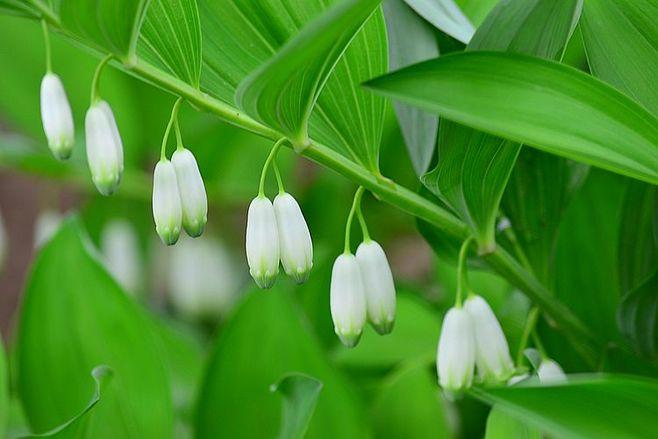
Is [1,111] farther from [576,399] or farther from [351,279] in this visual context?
[576,399]

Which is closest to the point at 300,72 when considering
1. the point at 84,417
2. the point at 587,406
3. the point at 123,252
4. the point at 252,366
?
the point at 587,406

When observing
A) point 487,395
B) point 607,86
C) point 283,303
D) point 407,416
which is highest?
point 607,86

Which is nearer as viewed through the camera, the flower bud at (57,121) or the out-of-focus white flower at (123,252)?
the flower bud at (57,121)

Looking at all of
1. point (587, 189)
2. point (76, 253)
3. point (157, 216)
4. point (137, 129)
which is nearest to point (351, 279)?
point (157, 216)

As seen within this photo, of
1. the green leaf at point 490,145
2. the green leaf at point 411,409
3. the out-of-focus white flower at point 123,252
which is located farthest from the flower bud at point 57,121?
the out-of-focus white flower at point 123,252

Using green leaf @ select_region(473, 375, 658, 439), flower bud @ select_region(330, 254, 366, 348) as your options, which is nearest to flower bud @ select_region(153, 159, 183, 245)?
flower bud @ select_region(330, 254, 366, 348)

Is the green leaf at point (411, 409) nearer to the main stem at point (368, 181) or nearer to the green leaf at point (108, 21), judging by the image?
the main stem at point (368, 181)

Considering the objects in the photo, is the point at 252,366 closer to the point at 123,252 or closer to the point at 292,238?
the point at 292,238
